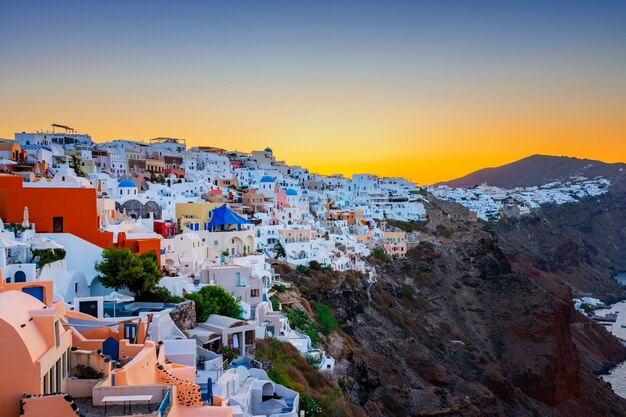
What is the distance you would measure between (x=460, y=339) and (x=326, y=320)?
21.9m

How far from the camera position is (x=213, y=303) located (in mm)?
22906

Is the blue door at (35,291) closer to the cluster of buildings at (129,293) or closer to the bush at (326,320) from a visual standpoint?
the cluster of buildings at (129,293)

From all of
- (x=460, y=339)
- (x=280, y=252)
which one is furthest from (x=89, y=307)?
(x=460, y=339)

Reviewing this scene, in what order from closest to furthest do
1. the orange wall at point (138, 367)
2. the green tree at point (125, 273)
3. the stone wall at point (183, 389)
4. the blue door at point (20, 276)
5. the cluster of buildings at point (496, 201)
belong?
the orange wall at point (138, 367), the stone wall at point (183, 389), the blue door at point (20, 276), the green tree at point (125, 273), the cluster of buildings at point (496, 201)

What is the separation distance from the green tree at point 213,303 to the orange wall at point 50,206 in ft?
16.6

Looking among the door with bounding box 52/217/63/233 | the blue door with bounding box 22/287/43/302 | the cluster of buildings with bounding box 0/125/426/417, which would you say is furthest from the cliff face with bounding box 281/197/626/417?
the blue door with bounding box 22/287/43/302

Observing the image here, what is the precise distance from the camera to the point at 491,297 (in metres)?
62.9

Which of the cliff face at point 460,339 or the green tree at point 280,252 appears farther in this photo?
the green tree at point 280,252

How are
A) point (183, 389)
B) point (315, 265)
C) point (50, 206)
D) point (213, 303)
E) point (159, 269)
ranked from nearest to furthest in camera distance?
point (183, 389), point (213, 303), point (50, 206), point (159, 269), point (315, 265)

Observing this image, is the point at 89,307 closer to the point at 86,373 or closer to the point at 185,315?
the point at 185,315

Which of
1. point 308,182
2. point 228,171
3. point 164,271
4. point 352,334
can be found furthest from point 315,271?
point 308,182

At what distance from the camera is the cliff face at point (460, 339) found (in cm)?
3834

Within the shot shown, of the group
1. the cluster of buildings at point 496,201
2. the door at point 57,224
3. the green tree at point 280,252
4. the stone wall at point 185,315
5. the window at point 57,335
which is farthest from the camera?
the cluster of buildings at point 496,201

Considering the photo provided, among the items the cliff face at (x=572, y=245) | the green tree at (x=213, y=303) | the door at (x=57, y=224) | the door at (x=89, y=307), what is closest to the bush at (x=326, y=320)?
the green tree at (x=213, y=303)
